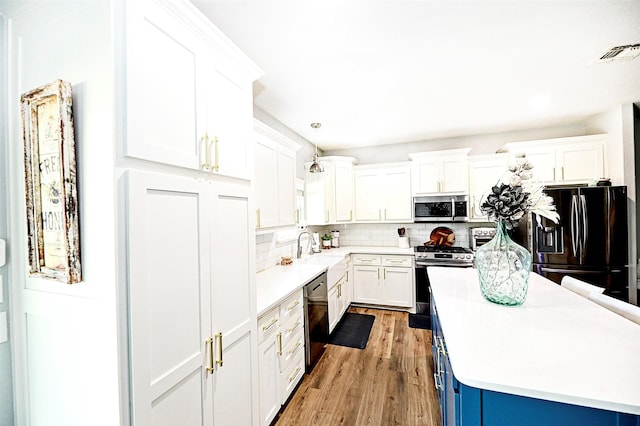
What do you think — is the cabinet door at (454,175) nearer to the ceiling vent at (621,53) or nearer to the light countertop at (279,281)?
the ceiling vent at (621,53)

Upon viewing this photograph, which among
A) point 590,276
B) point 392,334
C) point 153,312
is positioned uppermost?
point 153,312

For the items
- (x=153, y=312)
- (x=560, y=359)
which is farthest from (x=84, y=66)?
(x=560, y=359)

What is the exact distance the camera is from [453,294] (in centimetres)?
176

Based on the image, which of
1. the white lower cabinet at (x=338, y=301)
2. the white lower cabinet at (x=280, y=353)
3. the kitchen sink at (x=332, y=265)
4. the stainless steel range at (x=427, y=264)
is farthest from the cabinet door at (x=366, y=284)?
the white lower cabinet at (x=280, y=353)

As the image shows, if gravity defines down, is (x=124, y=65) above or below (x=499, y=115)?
below

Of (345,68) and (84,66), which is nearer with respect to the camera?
(84,66)

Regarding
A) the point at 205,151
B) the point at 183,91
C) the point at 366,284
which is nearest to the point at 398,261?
the point at 366,284

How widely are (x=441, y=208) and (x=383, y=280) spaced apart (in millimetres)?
1426

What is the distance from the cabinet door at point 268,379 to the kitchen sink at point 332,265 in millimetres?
1217

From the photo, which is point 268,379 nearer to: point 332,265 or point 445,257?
point 332,265

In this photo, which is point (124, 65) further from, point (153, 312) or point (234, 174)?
point (153, 312)

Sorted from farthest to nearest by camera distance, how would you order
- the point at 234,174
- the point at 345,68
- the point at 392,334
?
1. the point at 392,334
2. the point at 345,68
3. the point at 234,174

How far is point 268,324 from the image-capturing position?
1844 mm

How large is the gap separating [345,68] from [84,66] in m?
1.79
